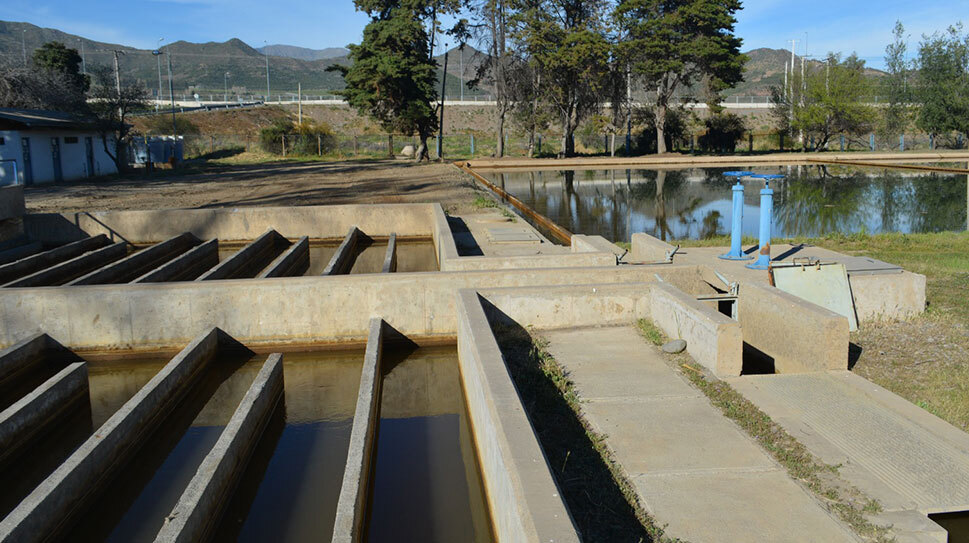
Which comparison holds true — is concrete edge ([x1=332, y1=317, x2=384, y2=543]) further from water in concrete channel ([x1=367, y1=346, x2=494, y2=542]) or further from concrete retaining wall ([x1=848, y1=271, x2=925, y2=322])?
concrete retaining wall ([x1=848, y1=271, x2=925, y2=322])

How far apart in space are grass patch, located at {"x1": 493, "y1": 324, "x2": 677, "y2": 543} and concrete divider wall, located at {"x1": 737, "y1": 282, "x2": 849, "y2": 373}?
8.00 feet

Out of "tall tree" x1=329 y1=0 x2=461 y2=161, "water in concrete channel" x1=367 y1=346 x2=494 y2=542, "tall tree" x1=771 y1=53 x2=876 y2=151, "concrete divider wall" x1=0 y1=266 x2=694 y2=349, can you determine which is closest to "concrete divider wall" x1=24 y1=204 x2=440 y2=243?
"concrete divider wall" x1=0 y1=266 x2=694 y2=349

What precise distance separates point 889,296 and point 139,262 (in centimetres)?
1290

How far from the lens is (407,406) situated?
28.5ft

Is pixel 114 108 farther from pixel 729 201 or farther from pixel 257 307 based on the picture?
pixel 257 307

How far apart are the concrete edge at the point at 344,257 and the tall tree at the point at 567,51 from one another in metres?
31.0

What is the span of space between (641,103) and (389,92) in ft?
82.0

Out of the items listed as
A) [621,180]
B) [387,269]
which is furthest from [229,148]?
[387,269]

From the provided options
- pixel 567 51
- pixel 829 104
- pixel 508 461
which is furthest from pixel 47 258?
pixel 829 104

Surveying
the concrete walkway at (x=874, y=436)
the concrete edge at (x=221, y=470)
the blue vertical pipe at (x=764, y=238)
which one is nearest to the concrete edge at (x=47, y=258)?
the concrete edge at (x=221, y=470)

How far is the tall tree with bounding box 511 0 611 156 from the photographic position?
46219 millimetres

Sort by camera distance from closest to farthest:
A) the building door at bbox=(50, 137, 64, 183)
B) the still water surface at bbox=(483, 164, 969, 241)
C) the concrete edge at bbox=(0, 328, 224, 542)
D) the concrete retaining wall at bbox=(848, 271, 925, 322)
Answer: the concrete edge at bbox=(0, 328, 224, 542), the concrete retaining wall at bbox=(848, 271, 925, 322), the still water surface at bbox=(483, 164, 969, 241), the building door at bbox=(50, 137, 64, 183)

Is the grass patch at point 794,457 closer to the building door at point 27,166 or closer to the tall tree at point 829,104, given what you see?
the building door at point 27,166

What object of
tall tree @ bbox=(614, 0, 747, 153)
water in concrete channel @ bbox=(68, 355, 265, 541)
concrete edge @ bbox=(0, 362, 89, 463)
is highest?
tall tree @ bbox=(614, 0, 747, 153)
